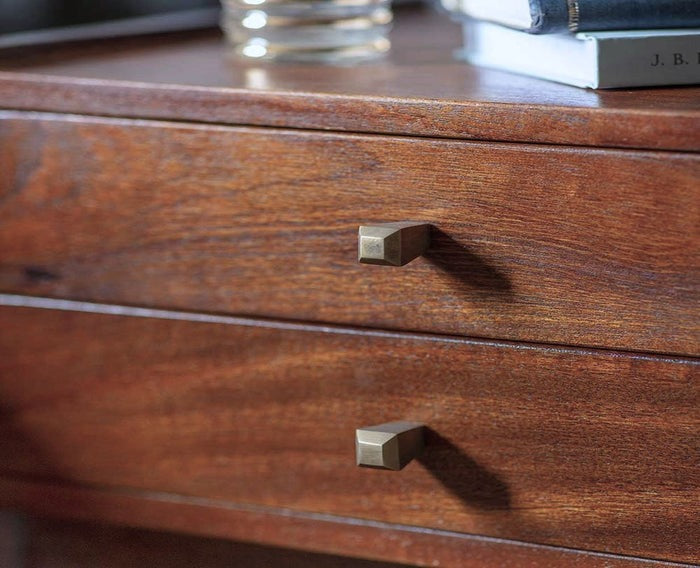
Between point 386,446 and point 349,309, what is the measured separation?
0.30 feet

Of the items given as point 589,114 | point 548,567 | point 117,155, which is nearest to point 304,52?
point 117,155

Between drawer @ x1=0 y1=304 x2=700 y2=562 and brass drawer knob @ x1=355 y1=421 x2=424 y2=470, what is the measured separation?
2cm

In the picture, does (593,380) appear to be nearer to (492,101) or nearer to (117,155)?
(492,101)

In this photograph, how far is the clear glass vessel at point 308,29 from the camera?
79 centimetres

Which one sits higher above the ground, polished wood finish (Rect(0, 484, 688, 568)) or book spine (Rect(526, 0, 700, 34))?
book spine (Rect(526, 0, 700, 34))

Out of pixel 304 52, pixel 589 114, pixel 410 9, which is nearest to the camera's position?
pixel 589 114

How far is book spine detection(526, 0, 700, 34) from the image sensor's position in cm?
59

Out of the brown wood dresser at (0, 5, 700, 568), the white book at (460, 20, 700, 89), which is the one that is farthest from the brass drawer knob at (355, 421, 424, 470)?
the white book at (460, 20, 700, 89)

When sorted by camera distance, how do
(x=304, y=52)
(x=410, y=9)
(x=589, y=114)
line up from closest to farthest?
(x=589, y=114), (x=304, y=52), (x=410, y=9)

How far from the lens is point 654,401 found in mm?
589

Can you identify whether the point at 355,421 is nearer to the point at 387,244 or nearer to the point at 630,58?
the point at 387,244

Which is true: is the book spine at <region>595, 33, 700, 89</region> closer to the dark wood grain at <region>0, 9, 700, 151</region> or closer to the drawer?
the dark wood grain at <region>0, 9, 700, 151</region>

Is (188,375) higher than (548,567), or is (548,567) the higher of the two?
(188,375)

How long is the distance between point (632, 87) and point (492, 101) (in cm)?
9
